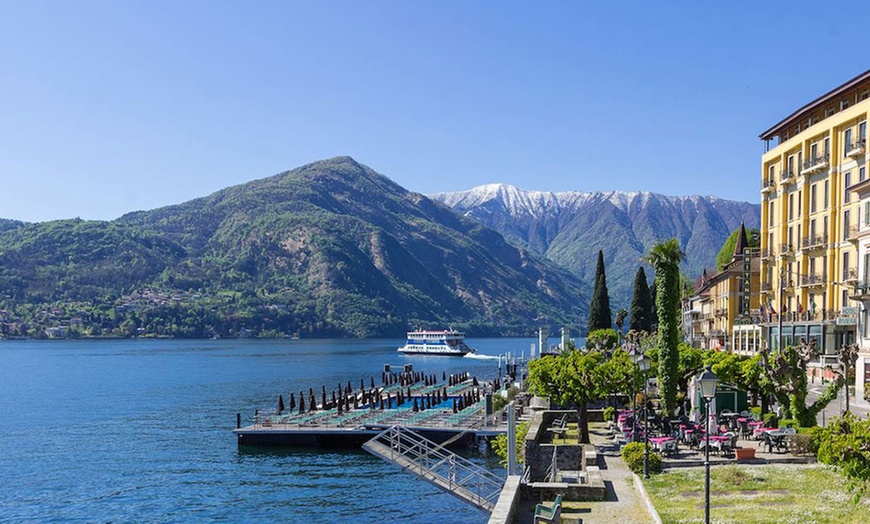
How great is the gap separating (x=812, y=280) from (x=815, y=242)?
2.63m

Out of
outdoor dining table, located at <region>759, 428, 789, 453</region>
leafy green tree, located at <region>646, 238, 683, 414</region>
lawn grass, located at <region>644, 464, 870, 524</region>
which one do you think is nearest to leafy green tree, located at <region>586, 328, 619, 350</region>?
leafy green tree, located at <region>646, 238, 683, 414</region>

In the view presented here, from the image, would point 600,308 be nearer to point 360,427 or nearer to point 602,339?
point 602,339

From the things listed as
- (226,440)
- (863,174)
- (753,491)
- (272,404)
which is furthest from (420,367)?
(753,491)

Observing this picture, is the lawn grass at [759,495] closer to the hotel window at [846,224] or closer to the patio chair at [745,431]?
the patio chair at [745,431]

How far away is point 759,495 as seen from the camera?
74.9ft

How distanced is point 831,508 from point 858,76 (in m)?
41.2

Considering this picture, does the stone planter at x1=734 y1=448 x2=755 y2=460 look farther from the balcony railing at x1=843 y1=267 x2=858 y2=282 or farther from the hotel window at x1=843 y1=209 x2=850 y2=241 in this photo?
the hotel window at x1=843 y1=209 x2=850 y2=241

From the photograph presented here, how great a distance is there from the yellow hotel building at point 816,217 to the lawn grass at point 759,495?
27007mm

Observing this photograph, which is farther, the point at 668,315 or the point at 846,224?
the point at 846,224

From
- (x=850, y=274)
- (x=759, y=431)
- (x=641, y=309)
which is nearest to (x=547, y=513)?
(x=759, y=431)

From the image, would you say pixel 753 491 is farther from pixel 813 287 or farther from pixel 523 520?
pixel 813 287

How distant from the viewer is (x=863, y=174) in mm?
53625

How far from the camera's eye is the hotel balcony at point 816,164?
5838 centimetres

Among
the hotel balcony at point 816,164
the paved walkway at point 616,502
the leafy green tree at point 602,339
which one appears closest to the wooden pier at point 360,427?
the leafy green tree at point 602,339
